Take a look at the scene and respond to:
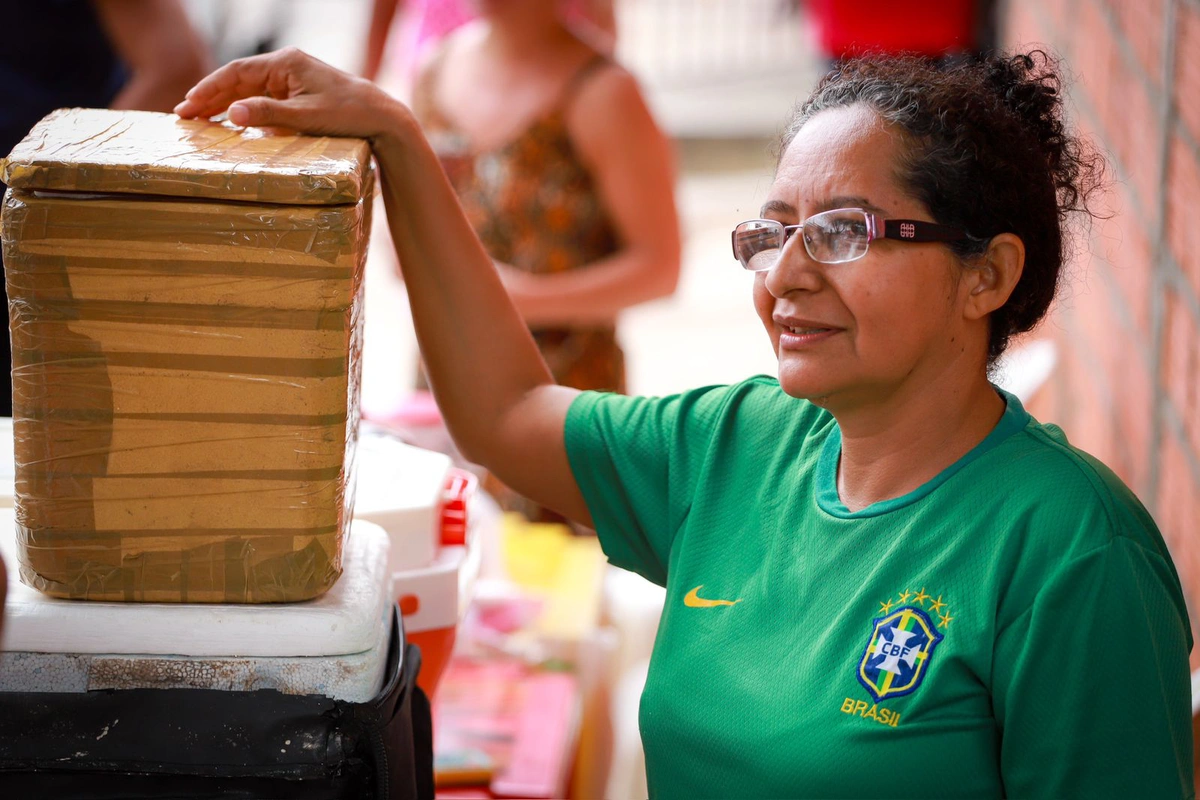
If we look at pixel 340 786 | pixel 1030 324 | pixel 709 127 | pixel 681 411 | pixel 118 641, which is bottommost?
pixel 340 786

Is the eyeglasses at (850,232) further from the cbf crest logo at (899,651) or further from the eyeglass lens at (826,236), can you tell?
the cbf crest logo at (899,651)

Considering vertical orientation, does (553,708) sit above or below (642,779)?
above

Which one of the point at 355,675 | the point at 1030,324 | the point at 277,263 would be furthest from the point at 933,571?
the point at 277,263

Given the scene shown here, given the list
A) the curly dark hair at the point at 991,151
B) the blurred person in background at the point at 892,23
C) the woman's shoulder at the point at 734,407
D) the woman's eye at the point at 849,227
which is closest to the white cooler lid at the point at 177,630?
the woman's shoulder at the point at 734,407

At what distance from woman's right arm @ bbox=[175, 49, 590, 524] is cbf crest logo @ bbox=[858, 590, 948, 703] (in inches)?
18.9

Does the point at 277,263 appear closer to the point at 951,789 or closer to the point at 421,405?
the point at 951,789

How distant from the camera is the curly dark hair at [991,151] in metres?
1.20

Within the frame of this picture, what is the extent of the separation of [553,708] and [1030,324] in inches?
35.6

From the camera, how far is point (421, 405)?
8.25 ft

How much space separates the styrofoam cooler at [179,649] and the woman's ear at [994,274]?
26.5 inches

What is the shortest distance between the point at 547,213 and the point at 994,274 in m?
1.54

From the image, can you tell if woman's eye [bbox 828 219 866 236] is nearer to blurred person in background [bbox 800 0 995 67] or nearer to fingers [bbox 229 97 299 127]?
fingers [bbox 229 97 299 127]

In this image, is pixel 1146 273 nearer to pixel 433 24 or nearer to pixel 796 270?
pixel 796 270

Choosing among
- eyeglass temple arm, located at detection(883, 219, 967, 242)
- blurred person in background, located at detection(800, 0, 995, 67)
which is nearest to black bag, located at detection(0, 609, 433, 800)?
eyeglass temple arm, located at detection(883, 219, 967, 242)
